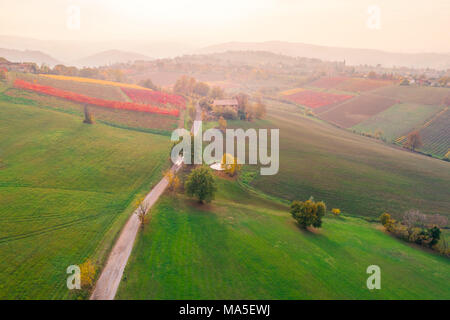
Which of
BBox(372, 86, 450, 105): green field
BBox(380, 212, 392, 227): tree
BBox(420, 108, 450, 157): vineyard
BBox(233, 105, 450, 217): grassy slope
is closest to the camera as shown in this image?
BBox(380, 212, 392, 227): tree

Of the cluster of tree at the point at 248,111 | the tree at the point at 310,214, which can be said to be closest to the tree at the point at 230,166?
the tree at the point at 310,214

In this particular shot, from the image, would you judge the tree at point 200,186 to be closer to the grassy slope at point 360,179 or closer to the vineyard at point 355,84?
the grassy slope at point 360,179

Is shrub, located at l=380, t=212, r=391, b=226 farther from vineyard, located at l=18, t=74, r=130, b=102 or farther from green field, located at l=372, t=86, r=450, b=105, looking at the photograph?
green field, located at l=372, t=86, r=450, b=105

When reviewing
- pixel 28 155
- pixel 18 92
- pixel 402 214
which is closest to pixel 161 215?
pixel 28 155

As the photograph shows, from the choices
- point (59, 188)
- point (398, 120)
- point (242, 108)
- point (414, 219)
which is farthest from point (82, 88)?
point (398, 120)

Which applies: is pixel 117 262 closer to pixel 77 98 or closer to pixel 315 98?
pixel 77 98

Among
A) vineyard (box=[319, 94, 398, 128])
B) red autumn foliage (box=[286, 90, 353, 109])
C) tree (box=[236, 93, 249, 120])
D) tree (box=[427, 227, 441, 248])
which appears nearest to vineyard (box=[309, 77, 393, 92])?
red autumn foliage (box=[286, 90, 353, 109])
